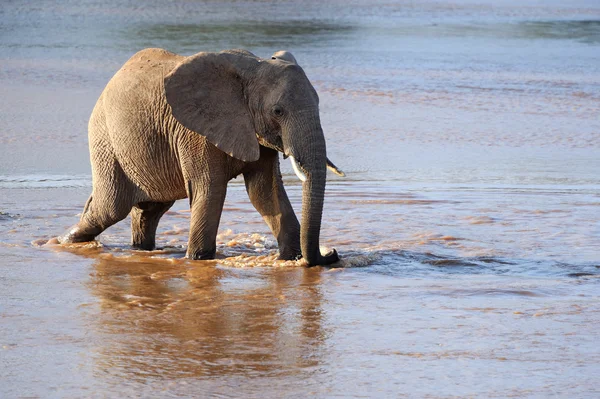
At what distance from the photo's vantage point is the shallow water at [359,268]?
5.76 m

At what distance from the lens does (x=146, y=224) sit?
9.17m

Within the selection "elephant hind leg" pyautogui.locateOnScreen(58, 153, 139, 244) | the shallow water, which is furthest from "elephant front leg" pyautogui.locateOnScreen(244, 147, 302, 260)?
"elephant hind leg" pyautogui.locateOnScreen(58, 153, 139, 244)

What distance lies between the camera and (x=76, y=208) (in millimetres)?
10859

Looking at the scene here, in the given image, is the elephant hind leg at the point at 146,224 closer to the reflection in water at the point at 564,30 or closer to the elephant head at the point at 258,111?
the elephant head at the point at 258,111

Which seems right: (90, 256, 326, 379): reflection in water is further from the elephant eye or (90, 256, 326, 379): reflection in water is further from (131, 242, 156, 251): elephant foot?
the elephant eye

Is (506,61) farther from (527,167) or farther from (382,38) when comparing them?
(527,167)

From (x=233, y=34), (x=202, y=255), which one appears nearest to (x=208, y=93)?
(x=202, y=255)

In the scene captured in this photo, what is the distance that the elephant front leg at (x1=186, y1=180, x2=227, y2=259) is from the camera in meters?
8.09

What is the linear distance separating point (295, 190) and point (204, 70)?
3.98 m

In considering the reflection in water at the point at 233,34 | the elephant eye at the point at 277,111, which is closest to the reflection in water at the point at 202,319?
the elephant eye at the point at 277,111

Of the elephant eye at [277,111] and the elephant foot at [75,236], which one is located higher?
the elephant eye at [277,111]

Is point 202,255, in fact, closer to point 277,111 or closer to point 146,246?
point 146,246

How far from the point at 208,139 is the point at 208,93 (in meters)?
0.33

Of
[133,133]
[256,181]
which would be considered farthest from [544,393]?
[133,133]
